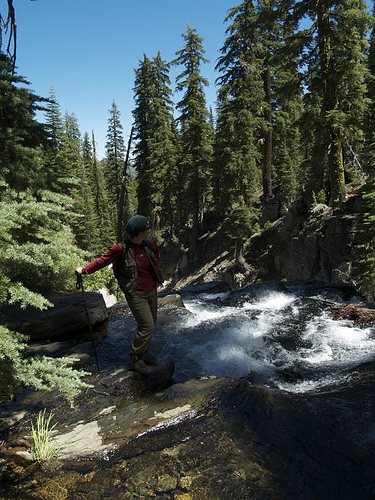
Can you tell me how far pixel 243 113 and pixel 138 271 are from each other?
63.4 ft

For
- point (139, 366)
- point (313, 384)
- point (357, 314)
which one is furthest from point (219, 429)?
point (357, 314)

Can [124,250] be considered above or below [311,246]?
above

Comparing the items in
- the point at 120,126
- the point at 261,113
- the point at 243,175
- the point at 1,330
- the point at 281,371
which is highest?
the point at 120,126

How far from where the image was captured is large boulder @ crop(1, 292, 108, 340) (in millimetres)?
7258

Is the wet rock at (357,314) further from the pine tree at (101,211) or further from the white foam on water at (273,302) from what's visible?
the pine tree at (101,211)

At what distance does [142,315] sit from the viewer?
547 cm

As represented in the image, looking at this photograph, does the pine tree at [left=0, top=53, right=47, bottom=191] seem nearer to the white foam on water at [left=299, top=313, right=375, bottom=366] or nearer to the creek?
the creek

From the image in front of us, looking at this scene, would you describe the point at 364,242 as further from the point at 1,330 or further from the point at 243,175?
the point at 243,175

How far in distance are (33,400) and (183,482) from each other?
10.7 ft

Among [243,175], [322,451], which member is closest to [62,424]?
[322,451]

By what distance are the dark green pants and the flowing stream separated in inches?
44.6

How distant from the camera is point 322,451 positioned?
3.71 meters

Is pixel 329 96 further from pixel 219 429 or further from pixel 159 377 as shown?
pixel 219 429

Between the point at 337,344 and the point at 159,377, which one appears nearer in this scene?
the point at 159,377
